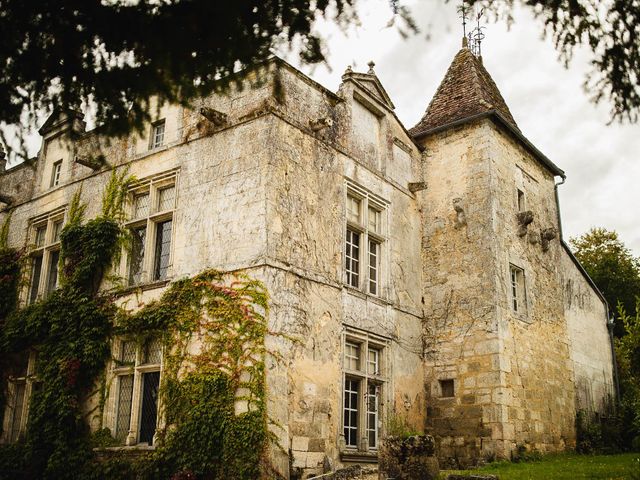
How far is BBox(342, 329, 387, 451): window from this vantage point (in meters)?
11.6

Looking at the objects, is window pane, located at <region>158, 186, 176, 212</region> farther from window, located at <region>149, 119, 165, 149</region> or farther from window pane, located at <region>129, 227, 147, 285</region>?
window, located at <region>149, 119, 165, 149</region>

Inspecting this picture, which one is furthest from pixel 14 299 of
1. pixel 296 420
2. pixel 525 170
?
pixel 525 170

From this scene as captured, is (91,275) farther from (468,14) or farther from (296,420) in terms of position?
(468,14)

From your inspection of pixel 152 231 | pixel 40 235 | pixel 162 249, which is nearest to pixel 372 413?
pixel 162 249

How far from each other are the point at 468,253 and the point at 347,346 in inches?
135

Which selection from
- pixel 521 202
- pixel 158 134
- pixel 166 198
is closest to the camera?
pixel 166 198

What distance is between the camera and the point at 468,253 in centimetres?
1359

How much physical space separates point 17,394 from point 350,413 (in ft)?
23.4

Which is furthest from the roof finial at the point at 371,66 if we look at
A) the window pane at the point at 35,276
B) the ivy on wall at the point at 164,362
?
the window pane at the point at 35,276

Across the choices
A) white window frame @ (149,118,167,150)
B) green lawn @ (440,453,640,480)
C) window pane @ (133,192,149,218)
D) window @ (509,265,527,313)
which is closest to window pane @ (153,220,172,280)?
window pane @ (133,192,149,218)

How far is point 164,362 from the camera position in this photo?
11.1 meters

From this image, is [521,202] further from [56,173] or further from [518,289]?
[56,173]

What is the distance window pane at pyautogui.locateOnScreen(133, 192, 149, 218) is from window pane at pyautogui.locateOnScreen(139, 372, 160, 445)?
10.5 feet

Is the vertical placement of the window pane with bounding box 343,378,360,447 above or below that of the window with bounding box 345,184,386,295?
below
